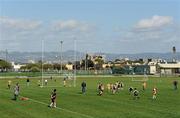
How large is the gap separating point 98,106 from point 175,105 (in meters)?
6.84

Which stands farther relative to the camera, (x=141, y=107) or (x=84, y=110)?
(x=141, y=107)

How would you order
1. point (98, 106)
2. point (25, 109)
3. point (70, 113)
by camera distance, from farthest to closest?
point (98, 106), point (25, 109), point (70, 113)

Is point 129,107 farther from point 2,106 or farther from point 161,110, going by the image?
point 2,106

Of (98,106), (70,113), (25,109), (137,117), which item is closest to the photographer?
(137,117)

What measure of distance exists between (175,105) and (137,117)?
10.5 metres

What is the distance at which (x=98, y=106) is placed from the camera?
40781 mm

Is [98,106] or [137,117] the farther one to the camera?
[98,106]

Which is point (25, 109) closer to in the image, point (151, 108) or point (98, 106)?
point (98, 106)

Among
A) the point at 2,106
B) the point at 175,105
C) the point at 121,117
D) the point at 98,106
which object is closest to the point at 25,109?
the point at 2,106

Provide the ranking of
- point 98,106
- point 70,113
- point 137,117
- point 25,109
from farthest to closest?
point 98,106 → point 25,109 → point 70,113 → point 137,117

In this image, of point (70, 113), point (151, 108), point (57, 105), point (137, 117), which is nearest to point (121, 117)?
point (137, 117)

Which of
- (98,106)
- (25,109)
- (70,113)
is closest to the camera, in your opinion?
(70,113)

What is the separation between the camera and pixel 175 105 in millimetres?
42219

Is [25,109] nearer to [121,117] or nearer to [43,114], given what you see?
[43,114]
